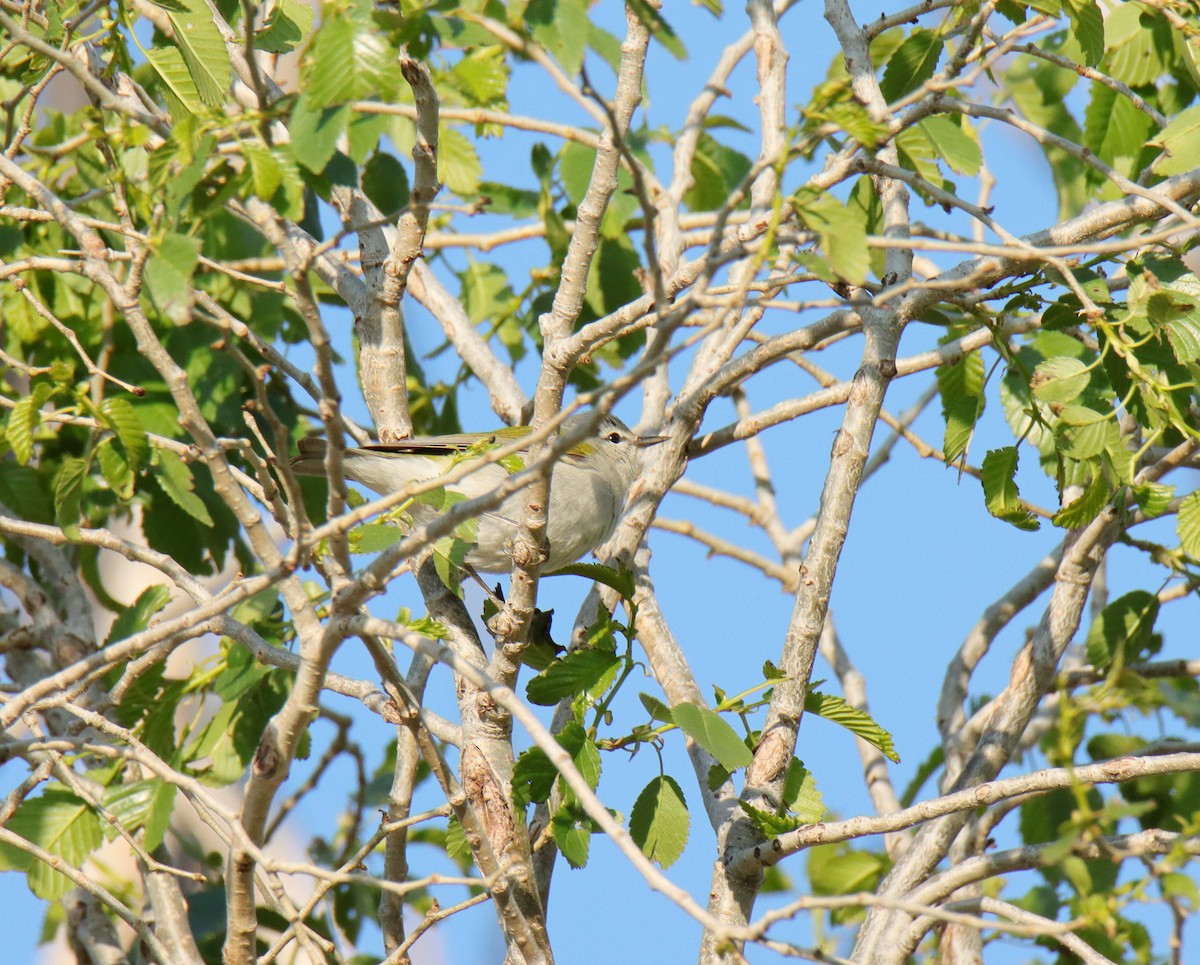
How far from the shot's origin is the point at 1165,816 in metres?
4.55

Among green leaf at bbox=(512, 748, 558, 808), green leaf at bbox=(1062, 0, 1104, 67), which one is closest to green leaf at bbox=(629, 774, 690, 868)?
green leaf at bbox=(512, 748, 558, 808)

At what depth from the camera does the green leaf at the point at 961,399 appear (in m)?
3.58

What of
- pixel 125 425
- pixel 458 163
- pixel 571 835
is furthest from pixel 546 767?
pixel 458 163

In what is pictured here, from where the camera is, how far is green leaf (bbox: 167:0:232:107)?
2855 mm

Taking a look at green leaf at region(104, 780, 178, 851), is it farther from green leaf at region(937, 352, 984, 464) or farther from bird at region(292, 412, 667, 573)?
green leaf at region(937, 352, 984, 464)

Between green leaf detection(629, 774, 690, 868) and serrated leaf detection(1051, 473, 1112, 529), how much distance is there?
119cm

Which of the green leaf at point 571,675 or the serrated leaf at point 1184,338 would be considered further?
the green leaf at point 571,675

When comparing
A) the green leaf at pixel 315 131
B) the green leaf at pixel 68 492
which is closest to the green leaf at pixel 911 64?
the green leaf at pixel 315 131

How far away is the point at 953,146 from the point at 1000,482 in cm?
101

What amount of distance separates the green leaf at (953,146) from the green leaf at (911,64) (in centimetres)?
12

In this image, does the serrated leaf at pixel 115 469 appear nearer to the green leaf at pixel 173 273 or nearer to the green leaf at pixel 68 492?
the green leaf at pixel 68 492

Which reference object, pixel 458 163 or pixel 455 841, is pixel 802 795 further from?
pixel 458 163

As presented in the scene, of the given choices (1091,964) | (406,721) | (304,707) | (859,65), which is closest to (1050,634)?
(1091,964)

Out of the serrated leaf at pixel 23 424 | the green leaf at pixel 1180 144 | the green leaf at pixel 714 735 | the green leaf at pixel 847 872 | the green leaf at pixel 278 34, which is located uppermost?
the green leaf at pixel 278 34
